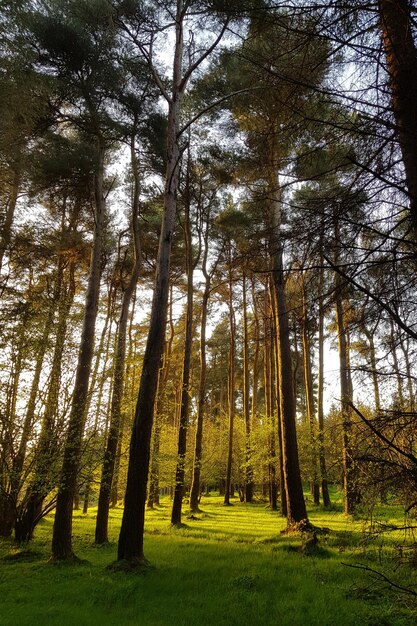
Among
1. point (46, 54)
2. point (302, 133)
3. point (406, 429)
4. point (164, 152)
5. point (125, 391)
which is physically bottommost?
point (406, 429)

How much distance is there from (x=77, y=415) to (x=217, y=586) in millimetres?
4916

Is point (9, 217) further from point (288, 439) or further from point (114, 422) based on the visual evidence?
point (288, 439)

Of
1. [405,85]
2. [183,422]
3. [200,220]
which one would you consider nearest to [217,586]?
[405,85]

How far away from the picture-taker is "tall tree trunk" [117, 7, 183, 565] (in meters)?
6.80

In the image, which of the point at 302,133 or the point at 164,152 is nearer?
the point at 302,133

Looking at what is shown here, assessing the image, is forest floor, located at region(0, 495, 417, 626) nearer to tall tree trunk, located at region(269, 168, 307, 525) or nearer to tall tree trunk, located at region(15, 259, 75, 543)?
tall tree trunk, located at region(15, 259, 75, 543)

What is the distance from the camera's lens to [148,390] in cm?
735

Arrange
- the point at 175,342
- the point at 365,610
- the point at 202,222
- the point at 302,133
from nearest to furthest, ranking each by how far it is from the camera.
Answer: the point at 302,133 → the point at 365,610 → the point at 202,222 → the point at 175,342

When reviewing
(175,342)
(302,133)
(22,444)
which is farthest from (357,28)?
(175,342)

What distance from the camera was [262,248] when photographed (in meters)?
3.11

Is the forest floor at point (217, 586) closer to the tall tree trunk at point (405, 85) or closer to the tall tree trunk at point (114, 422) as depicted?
the tall tree trunk at point (114, 422)

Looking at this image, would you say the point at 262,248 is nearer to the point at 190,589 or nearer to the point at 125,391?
the point at 190,589

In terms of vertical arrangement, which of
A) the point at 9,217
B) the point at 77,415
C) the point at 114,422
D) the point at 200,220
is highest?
the point at 200,220

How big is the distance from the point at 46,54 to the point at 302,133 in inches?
336
